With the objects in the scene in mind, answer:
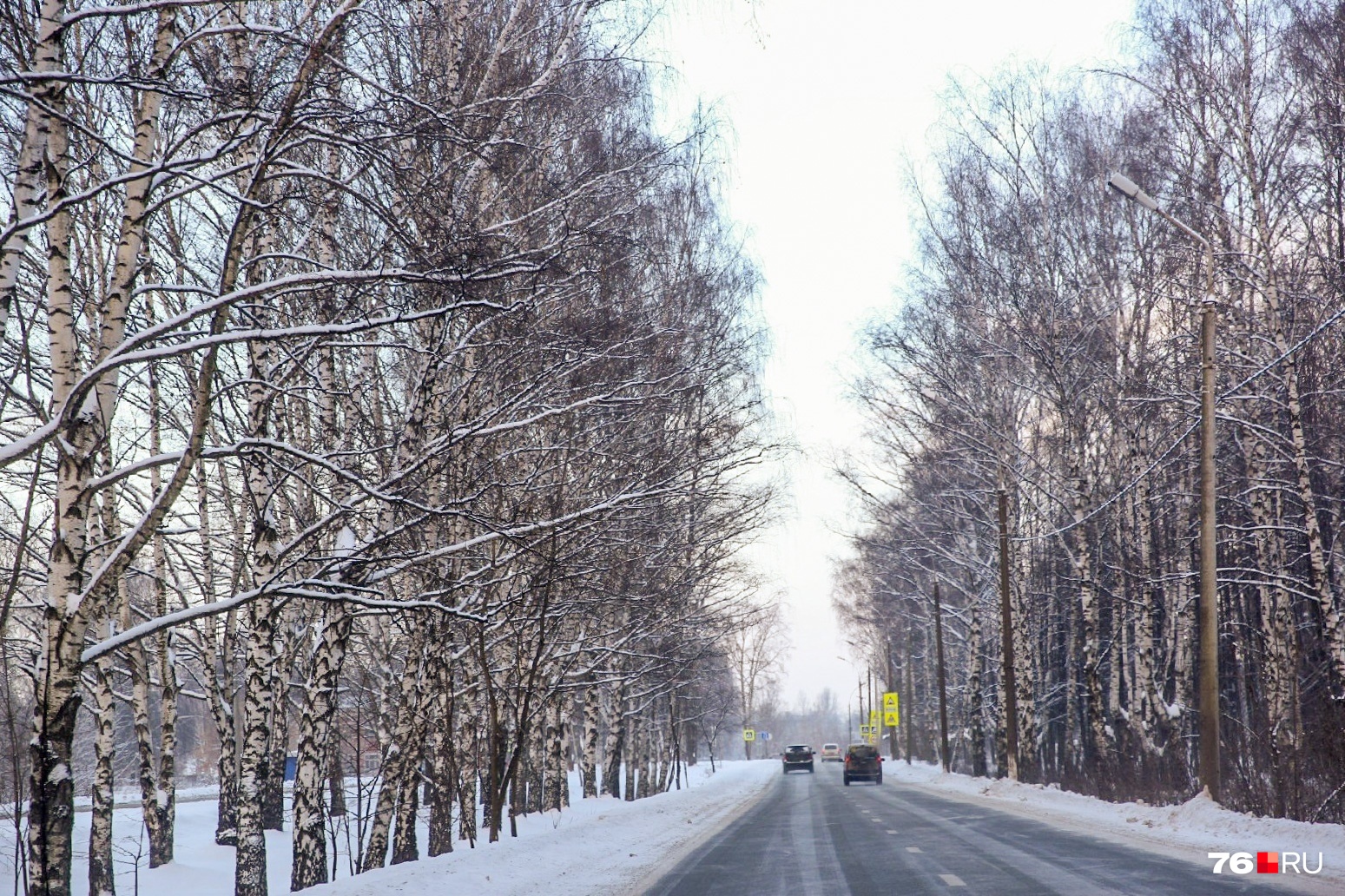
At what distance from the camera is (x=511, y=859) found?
1243 centimetres

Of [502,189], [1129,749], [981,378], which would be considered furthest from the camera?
[981,378]

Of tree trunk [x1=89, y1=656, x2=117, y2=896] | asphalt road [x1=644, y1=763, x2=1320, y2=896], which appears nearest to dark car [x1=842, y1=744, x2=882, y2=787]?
asphalt road [x1=644, y1=763, x2=1320, y2=896]

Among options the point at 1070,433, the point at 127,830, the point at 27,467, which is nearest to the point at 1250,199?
the point at 1070,433

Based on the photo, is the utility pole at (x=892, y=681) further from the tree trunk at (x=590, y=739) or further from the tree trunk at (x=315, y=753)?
the tree trunk at (x=315, y=753)

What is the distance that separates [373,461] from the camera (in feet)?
52.4

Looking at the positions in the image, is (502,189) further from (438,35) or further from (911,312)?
(911,312)

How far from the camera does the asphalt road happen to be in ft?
31.0

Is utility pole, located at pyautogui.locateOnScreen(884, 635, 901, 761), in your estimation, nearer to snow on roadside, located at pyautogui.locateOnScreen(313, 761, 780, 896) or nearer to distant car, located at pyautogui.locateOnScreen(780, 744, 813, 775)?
distant car, located at pyautogui.locateOnScreen(780, 744, 813, 775)

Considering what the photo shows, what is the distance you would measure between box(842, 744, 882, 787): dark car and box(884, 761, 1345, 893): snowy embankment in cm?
2122

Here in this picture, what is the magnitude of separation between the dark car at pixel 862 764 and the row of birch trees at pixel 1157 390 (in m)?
7.53

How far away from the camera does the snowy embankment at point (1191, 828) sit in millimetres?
11086

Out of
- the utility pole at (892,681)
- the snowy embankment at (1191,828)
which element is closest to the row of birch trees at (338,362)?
the snowy embankment at (1191,828)

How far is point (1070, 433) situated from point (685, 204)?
10.9m

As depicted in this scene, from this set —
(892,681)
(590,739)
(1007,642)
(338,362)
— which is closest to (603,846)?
(338,362)
